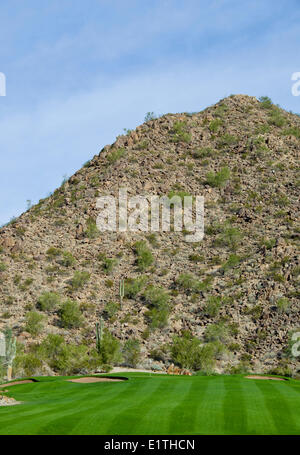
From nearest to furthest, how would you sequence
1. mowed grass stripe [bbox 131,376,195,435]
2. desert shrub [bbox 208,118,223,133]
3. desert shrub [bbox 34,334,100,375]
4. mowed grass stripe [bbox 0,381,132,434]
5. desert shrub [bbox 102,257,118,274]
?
1. mowed grass stripe [bbox 131,376,195,435]
2. mowed grass stripe [bbox 0,381,132,434]
3. desert shrub [bbox 34,334,100,375]
4. desert shrub [bbox 102,257,118,274]
5. desert shrub [bbox 208,118,223,133]

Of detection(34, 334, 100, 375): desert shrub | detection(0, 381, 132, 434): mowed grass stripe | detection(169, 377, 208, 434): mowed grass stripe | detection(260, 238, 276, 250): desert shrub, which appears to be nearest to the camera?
detection(169, 377, 208, 434): mowed grass stripe

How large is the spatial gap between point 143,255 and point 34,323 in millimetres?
13967

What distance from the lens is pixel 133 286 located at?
52.8 m

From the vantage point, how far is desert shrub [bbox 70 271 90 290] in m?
53.7

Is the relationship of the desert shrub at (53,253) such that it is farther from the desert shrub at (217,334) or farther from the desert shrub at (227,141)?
the desert shrub at (227,141)

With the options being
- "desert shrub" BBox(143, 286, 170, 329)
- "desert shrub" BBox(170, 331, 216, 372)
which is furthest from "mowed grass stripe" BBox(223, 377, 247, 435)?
"desert shrub" BBox(143, 286, 170, 329)

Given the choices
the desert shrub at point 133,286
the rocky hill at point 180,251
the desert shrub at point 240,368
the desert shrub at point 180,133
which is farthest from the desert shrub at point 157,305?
the desert shrub at point 180,133

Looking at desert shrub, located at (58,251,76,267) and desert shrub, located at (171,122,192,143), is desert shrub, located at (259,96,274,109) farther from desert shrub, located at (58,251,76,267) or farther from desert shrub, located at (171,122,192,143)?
desert shrub, located at (58,251,76,267)

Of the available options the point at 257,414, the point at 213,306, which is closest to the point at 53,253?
the point at 213,306

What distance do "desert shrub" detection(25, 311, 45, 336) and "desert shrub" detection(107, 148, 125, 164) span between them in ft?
93.6

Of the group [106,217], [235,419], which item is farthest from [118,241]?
[235,419]

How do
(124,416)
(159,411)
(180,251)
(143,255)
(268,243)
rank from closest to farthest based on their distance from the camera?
(124,416) < (159,411) < (268,243) < (143,255) < (180,251)

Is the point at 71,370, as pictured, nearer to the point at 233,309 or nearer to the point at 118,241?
the point at 233,309

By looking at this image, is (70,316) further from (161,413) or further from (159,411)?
(161,413)
